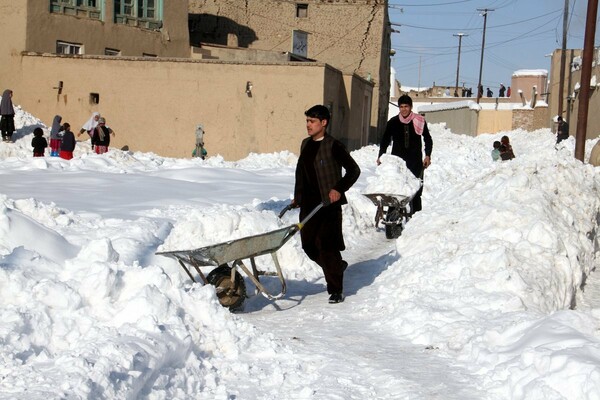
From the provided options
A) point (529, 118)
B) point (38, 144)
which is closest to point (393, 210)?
point (38, 144)

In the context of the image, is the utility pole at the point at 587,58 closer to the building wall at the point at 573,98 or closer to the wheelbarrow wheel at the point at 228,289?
the building wall at the point at 573,98

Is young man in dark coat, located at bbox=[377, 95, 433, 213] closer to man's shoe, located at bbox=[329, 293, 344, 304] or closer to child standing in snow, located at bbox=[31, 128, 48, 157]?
man's shoe, located at bbox=[329, 293, 344, 304]

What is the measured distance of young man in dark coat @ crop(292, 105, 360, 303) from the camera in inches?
304

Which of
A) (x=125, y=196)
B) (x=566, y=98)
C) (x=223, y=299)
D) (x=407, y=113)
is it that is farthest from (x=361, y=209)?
(x=566, y=98)

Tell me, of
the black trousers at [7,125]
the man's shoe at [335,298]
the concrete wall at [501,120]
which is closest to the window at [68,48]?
the black trousers at [7,125]

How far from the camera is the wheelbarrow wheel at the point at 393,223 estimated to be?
463 inches

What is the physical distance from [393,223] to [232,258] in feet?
17.3

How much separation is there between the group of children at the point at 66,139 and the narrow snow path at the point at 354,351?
1452 centimetres

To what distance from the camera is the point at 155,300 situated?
17.6ft

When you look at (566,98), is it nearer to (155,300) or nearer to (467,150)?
(467,150)

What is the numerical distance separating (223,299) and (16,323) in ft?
8.66

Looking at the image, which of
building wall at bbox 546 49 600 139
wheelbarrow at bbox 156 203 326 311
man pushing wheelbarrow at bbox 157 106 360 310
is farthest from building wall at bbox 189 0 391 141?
wheelbarrow at bbox 156 203 326 311

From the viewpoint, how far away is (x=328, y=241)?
25.5ft

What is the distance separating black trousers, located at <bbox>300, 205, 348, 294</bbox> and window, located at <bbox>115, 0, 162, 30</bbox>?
25710 mm
